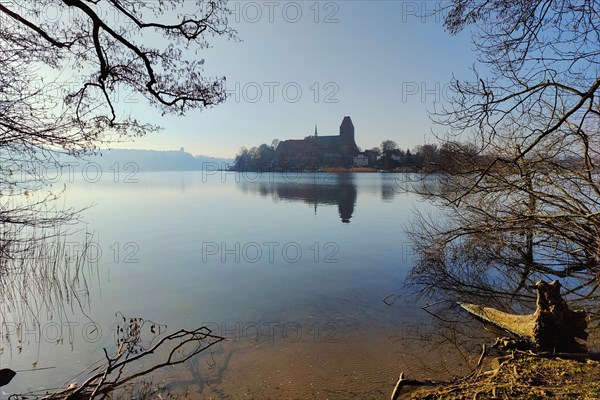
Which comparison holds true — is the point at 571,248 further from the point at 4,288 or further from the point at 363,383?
the point at 4,288

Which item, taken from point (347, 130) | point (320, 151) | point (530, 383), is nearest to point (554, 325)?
point (530, 383)

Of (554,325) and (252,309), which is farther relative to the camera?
(252,309)

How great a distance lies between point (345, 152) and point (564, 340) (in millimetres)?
82801

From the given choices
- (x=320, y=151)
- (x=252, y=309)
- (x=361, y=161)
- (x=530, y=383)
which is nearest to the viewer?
(x=530, y=383)

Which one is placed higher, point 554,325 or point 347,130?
point 347,130

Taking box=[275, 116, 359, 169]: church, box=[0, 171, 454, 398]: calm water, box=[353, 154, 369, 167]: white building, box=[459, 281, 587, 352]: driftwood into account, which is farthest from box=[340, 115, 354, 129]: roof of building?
box=[459, 281, 587, 352]: driftwood

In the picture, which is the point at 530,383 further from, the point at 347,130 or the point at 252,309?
the point at 347,130

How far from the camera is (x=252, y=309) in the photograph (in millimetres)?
6656

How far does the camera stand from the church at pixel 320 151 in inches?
2628

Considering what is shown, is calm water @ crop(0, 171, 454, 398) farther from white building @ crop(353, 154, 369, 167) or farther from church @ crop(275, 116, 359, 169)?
white building @ crop(353, 154, 369, 167)

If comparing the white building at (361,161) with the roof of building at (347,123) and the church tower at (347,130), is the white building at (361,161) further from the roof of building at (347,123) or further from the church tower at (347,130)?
the roof of building at (347,123)

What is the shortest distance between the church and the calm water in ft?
167

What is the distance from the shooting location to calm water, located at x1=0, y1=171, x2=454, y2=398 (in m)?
4.23

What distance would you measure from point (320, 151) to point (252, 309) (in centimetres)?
7531
